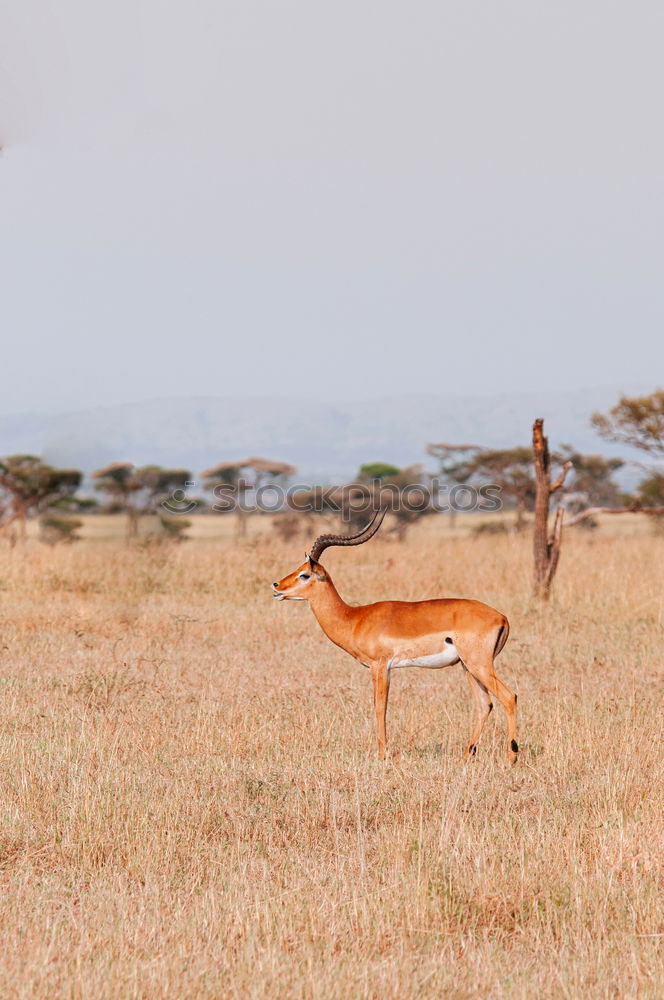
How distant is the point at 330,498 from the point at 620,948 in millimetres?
35900

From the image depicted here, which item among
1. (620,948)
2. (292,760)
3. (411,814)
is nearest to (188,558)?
(292,760)

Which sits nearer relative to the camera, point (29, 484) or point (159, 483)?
point (29, 484)

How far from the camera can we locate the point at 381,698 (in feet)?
22.7

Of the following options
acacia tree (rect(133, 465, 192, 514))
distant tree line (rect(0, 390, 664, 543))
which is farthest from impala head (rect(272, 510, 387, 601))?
acacia tree (rect(133, 465, 192, 514))

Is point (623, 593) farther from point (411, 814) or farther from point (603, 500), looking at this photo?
point (603, 500)

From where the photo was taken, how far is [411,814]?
5590mm

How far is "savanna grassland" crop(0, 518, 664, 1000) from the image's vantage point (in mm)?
3896

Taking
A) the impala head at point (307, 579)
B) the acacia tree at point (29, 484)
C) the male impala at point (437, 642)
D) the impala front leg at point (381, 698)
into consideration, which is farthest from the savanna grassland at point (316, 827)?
the acacia tree at point (29, 484)

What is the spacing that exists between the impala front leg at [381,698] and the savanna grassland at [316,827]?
0.15 metres

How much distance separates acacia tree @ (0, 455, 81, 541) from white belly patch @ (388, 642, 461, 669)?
98.5 ft

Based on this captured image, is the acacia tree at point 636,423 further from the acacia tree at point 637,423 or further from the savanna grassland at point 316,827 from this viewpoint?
the savanna grassland at point 316,827

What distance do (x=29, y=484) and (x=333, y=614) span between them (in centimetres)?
3156

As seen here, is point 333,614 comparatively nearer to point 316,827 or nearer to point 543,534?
point 316,827

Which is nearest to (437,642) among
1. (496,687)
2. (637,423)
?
(496,687)
